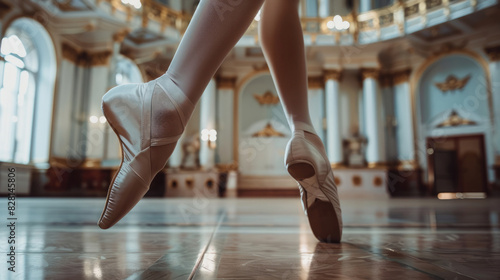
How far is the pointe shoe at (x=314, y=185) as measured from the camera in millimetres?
598

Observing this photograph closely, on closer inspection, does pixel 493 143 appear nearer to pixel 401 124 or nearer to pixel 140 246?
pixel 401 124

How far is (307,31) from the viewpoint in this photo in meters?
8.73

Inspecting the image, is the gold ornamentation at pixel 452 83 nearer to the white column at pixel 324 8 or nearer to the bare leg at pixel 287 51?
the white column at pixel 324 8

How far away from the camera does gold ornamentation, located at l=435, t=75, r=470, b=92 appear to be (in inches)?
328

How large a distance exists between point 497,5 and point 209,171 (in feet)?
22.5

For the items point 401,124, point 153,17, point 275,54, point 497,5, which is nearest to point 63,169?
point 153,17

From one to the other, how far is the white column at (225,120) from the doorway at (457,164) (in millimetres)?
4989

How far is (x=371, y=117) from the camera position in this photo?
8727mm

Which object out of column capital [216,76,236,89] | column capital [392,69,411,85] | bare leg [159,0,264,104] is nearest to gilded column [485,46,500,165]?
column capital [392,69,411,85]

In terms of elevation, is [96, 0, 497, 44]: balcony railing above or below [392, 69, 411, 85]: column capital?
above

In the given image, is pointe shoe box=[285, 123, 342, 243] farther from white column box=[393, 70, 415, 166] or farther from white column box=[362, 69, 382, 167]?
white column box=[393, 70, 415, 166]

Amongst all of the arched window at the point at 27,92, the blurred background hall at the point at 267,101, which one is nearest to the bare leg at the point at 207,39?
the blurred background hall at the point at 267,101

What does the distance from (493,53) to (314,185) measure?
9107 millimetres

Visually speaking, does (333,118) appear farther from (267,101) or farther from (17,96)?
(17,96)
